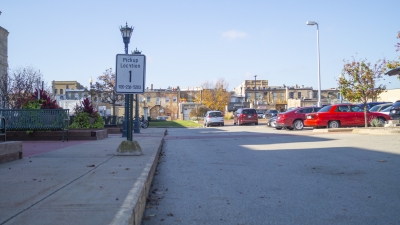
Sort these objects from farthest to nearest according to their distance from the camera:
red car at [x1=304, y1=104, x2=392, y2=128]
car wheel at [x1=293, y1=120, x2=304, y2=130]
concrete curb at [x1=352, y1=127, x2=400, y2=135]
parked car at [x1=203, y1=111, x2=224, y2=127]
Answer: parked car at [x1=203, y1=111, x2=224, y2=127] < car wheel at [x1=293, y1=120, x2=304, y2=130] < red car at [x1=304, y1=104, x2=392, y2=128] < concrete curb at [x1=352, y1=127, x2=400, y2=135]

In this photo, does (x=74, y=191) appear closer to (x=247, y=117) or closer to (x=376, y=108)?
(x=376, y=108)

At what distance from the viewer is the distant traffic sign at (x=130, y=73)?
10586 millimetres

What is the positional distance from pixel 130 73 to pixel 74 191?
513 centimetres

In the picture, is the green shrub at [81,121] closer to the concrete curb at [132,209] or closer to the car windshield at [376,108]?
the concrete curb at [132,209]

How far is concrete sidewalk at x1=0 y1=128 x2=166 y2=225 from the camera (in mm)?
4656

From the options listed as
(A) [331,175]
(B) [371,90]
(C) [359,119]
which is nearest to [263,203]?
(A) [331,175]

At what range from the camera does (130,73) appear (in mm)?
10711

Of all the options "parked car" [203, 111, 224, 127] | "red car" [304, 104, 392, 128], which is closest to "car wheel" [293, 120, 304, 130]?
"red car" [304, 104, 392, 128]

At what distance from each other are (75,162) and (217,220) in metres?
5.09

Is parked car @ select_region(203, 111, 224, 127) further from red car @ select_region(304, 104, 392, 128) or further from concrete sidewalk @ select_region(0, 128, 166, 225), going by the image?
concrete sidewalk @ select_region(0, 128, 166, 225)

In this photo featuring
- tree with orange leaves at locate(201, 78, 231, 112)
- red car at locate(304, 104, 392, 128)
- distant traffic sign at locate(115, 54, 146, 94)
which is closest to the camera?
distant traffic sign at locate(115, 54, 146, 94)

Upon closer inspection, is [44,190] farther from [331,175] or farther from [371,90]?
[371,90]

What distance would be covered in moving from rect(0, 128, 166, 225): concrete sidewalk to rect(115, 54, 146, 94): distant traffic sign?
191cm

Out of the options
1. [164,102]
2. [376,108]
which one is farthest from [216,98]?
[376,108]
